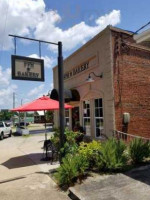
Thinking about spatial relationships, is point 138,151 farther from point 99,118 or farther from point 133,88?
point 99,118

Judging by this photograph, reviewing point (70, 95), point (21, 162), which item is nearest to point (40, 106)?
point (21, 162)

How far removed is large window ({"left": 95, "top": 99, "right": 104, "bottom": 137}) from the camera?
12984 mm

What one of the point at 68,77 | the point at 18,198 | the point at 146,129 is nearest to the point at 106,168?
the point at 18,198

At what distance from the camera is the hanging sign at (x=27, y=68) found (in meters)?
8.65

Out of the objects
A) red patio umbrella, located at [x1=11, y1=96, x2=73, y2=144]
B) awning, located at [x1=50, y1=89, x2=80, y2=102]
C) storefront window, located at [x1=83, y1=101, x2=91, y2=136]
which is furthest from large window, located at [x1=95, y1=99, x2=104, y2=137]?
red patio umbrella, located at [x1=11, y1=96, x2=73, y2=144]

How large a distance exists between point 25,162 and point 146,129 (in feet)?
20.6

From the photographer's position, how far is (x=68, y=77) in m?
17.2

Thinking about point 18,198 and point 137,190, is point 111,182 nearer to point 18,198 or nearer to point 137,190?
point 137,190

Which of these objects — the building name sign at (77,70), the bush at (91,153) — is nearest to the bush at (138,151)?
the bush at (91,153)

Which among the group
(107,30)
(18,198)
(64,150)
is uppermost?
(107,30)

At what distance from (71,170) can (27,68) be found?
3.98m

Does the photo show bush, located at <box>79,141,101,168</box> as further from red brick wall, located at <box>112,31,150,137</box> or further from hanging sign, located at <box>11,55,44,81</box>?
red brick wall, located at <box>112,31,150,137</box>

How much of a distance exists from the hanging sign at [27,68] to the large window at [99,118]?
4642 mm

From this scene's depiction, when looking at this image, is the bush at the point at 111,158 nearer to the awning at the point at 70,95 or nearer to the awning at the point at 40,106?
the awning at the point at 40,106
